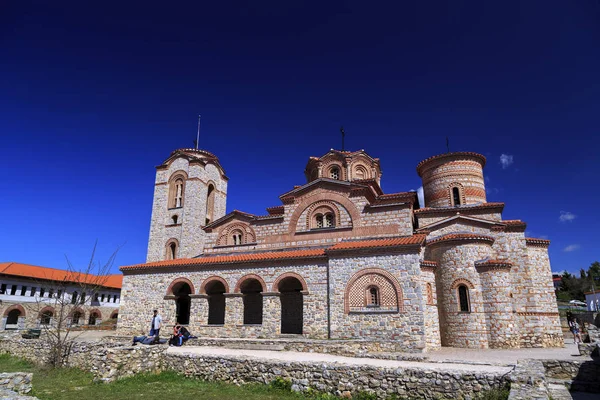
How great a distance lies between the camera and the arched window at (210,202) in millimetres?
23859

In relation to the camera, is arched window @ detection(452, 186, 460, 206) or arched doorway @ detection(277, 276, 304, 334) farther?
arched window @ detection(452, 186, 460, 206)

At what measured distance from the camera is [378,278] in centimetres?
1398

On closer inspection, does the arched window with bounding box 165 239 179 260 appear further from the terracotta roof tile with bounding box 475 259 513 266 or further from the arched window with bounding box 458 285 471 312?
the terracotta roof tile with bounding box 475 259 513 266

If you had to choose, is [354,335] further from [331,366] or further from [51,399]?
[51,399]

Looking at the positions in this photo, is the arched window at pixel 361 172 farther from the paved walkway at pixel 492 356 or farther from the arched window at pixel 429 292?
the paved walkway at pixel 492 356

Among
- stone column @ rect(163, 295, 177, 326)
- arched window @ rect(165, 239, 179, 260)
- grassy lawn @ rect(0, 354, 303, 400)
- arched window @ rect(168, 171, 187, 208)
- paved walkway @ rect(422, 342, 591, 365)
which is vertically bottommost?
grassy lawn @ rect(0, 354, 303, 400)

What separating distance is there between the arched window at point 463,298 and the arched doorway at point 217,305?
35.8 ft

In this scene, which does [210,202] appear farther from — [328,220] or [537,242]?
[537,242]

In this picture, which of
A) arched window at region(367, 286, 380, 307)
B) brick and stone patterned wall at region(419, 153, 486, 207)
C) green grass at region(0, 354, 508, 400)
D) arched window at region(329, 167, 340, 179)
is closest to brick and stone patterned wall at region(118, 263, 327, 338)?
arched window at region(367, 286, 380, 307)

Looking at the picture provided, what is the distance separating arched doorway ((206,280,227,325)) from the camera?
1855cm

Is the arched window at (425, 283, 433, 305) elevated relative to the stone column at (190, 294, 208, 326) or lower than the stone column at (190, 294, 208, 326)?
elevated

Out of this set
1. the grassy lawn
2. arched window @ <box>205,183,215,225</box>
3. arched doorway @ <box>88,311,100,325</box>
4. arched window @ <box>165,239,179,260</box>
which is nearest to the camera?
the grassy lawn

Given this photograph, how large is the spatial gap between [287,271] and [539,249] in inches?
471

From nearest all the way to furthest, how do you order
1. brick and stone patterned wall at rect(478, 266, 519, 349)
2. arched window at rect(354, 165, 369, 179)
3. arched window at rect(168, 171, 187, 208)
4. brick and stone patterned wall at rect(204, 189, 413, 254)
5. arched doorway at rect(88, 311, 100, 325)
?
brick and stone patterned wall at rect(478, 266, 519, 349), brick and stone patterned wall at rect(204, 189, 413, 254), arched window at rect(354, 165, 369, 179), arched window at rect(168, 171, 187, 208), arched doorway at rect(88, 311, 100, 325)
